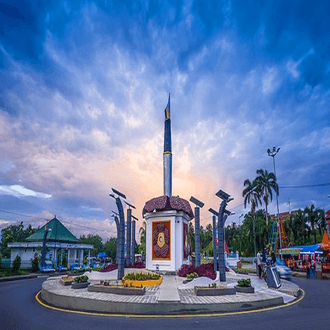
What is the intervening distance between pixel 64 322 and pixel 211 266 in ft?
45.1

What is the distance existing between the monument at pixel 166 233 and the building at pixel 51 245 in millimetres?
25308

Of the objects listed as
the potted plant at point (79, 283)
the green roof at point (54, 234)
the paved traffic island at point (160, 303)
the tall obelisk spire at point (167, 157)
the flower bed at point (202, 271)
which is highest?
the tall obelisk spire at point (167, 157)

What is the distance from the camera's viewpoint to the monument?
2620cm

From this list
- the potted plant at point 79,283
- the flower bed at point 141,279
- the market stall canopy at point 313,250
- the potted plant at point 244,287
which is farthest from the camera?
the market stall canopy at point 313,250

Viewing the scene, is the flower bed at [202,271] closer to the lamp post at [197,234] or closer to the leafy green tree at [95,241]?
the lamp post at [197,234]

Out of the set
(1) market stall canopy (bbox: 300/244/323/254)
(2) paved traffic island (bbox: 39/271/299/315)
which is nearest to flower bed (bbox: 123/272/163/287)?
(2) paved traffic island (bbox: 39/271/299/315)

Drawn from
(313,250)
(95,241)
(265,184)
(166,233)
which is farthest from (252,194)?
(95,241)

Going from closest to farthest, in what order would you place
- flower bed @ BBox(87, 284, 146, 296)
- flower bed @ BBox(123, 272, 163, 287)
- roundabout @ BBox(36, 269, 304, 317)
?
1. roundabout @ BBox(36, 269, 304, 317)
2. flower bed @ BBox(87, 284, 146, 296)
3. flower bed @ BBox(123, 272, 163, 287)

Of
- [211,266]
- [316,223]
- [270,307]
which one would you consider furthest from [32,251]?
[316,223]

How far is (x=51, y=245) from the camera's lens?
50812 millimetres

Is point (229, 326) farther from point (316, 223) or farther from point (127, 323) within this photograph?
point (316, 223)

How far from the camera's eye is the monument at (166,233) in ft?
86.0

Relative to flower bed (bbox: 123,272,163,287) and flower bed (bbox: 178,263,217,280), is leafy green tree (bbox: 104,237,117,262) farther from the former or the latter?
flower bed (bbox: 123,272,163,287)

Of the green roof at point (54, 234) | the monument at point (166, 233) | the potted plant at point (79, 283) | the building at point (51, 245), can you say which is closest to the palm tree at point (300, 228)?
the building at point (51, 245)
